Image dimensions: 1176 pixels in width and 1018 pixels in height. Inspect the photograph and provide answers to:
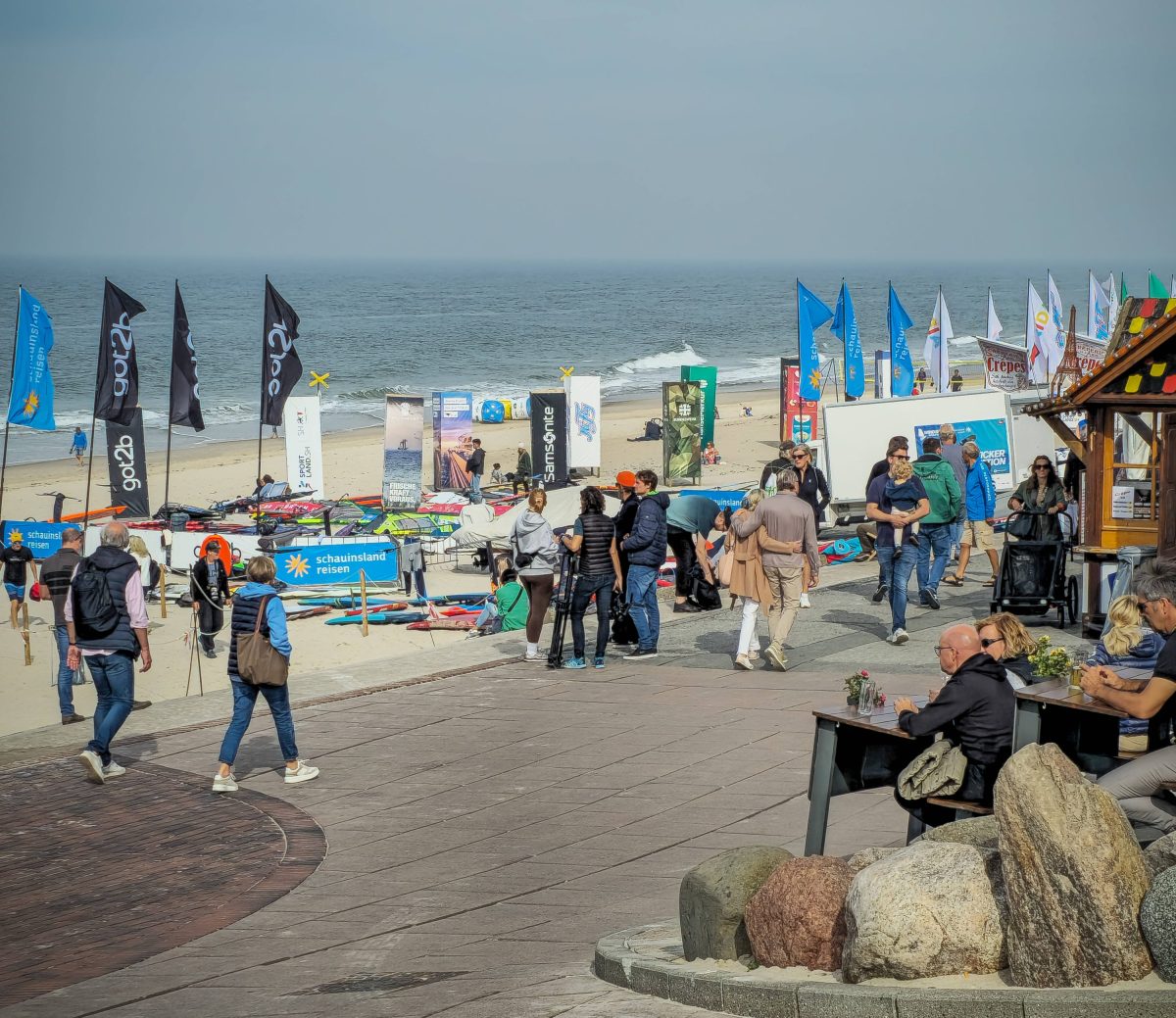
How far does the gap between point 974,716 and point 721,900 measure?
4.55ft

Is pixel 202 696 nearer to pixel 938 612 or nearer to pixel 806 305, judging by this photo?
pixel 938 612

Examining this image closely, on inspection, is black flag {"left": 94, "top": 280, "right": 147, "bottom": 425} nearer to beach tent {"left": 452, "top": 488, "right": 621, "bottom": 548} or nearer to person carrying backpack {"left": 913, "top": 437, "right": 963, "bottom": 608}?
beach tent {"left": 452, "top": 488, "right": 621, "bottom": 548}

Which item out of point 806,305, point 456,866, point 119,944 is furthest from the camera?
point 806,305

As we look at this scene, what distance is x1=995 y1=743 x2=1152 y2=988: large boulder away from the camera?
171 inches

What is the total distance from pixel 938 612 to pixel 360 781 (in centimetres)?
686

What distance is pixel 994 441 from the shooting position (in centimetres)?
2295

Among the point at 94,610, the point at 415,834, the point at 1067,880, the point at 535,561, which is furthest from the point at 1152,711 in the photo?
the point at 535,561

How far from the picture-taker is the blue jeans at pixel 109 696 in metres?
9.34

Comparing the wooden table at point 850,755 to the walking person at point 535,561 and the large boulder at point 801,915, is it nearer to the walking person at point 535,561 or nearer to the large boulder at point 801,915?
the large boulder at point 801,915

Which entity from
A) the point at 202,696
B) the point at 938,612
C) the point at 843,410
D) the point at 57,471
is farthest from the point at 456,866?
the point at 57,471

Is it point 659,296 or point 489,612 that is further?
point 659,296

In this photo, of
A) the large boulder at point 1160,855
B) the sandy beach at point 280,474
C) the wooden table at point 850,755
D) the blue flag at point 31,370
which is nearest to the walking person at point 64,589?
the sandy beach at point 280,474

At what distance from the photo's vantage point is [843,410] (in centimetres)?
2275

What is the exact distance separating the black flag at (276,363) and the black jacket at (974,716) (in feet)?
66.0
